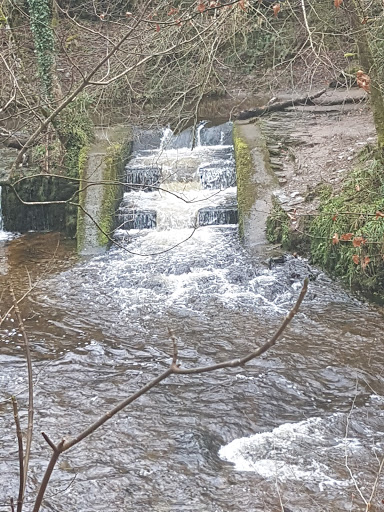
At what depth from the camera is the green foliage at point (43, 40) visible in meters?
10.7

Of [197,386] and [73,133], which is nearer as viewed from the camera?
[197,386]

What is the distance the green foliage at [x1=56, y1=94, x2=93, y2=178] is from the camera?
10930 mm

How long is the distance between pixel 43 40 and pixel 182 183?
3.65m

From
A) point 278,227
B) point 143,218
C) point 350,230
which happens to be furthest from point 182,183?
point 350,230

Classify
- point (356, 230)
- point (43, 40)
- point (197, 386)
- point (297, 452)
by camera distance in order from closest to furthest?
point (297, 452), point (197, 386), point (356, 230), point (43, 40)

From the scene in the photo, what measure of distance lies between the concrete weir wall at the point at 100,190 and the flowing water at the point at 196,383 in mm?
419

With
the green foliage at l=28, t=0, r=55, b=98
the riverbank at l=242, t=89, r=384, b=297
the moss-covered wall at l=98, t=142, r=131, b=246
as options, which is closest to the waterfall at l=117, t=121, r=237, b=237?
the moss-covered wall at l=98, t=142, r=131, b=246

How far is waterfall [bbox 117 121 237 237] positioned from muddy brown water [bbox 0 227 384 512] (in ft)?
3.95

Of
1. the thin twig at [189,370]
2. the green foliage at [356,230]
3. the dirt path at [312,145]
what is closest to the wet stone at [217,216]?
the dirt path at [312,145]

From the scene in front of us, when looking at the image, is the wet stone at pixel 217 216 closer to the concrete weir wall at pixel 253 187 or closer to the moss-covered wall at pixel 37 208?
the concrete weir wall at pixel 253 187

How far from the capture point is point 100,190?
1001 centimetres

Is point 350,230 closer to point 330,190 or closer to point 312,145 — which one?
point 330,190

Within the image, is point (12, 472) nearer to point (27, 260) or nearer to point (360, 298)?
point (360, 298)

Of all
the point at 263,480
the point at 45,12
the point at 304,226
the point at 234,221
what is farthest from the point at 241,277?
the point at 45,12
